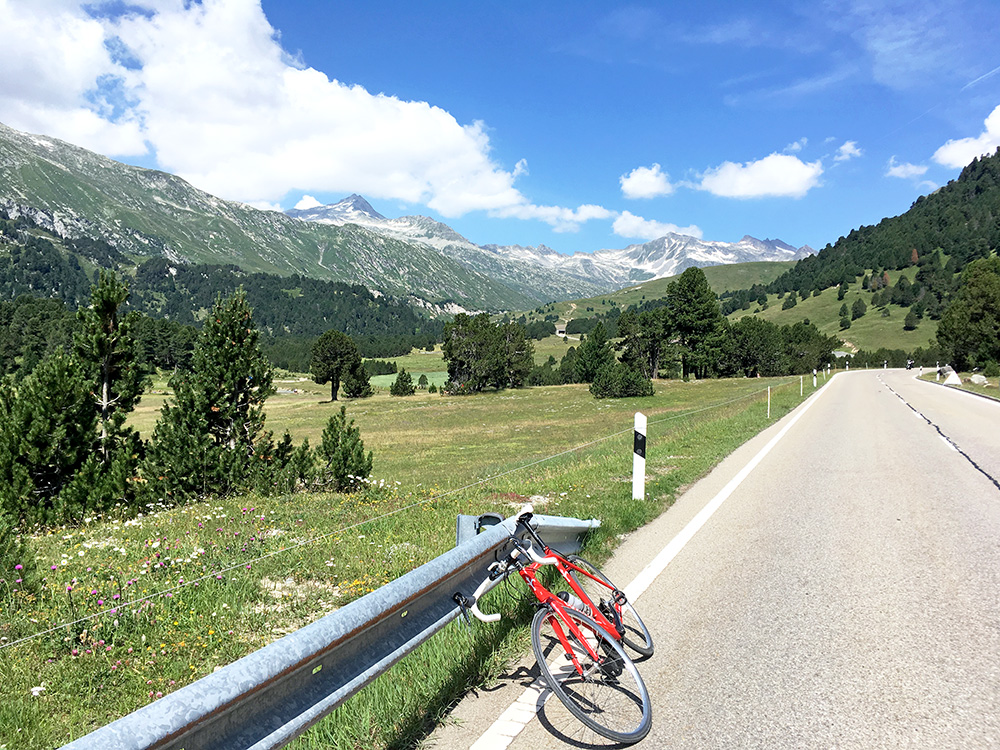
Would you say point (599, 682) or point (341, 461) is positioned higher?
point (599, 682)

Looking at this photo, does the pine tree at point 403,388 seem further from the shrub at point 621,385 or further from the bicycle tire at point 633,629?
the bicycle tire at point 633,629

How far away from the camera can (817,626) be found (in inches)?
191

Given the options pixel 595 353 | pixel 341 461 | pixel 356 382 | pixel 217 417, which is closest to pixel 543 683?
pixel 341 461

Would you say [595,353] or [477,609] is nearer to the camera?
[477,609]

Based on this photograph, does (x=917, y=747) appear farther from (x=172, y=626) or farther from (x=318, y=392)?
(x=318, y=392)

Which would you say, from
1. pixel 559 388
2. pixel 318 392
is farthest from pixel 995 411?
pixel 318 392

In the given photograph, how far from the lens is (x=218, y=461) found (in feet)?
44.1

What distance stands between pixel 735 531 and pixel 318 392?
11231 centimetres

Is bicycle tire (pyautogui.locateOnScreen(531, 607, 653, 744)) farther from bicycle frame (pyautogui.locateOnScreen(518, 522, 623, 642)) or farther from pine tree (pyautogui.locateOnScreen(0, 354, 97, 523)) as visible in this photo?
pine tree (pyautogui.locateOnScreen(0, 354, 97, 523))

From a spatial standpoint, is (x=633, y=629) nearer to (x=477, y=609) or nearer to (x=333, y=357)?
(x=477, y=609)

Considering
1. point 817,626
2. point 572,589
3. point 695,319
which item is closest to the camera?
point 572,589

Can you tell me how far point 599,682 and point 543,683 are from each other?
426 millimetres

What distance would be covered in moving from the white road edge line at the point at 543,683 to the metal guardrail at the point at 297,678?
0.67m

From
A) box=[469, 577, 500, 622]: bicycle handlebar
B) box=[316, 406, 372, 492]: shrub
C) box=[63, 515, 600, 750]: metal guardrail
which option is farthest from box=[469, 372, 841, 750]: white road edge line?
box=[316, 406, 372, 492]: shrub
